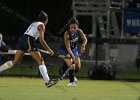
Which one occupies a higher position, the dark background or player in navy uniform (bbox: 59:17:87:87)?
player in navy uniform (bbox: 59:17:87:87)

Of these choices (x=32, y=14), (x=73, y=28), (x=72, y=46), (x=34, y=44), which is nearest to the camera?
(x=34, y=44)

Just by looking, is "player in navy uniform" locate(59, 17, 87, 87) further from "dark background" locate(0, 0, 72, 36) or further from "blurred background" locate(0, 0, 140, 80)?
"dark background" locate(0, 0, 72, 36)

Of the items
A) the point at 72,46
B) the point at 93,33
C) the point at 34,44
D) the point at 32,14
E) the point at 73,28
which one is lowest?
the point at 93,33

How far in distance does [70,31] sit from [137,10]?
1221 cm

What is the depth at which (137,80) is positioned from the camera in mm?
23250

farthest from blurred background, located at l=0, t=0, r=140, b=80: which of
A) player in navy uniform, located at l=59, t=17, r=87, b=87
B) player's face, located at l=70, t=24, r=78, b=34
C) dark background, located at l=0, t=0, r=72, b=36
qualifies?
player's face, located at l=70, t=24, r=78, b=34

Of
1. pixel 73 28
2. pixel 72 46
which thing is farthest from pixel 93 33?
pixel 73 28

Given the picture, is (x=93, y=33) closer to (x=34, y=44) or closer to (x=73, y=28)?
(x=73, y=28)

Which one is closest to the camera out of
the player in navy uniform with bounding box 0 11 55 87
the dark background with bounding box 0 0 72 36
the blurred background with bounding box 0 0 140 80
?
the player in navy uniform with bounding box 0 11 55 87

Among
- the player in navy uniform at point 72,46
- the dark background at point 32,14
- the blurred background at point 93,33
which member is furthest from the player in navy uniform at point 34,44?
the dark background at point 32,14

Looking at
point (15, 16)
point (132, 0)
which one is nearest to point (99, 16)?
point (132, 0)

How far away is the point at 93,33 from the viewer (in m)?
32.4

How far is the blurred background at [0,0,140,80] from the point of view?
79.5 ft

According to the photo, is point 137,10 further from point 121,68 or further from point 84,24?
point 84,24
